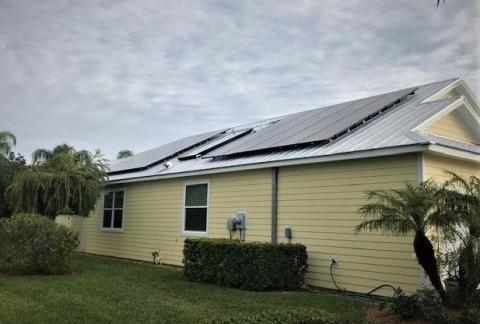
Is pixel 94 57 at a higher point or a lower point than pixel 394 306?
higher

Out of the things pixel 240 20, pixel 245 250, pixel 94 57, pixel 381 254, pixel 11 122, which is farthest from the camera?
pixel 11 122

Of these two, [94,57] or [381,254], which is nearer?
[381,254]

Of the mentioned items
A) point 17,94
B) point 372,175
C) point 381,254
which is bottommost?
point 381,254

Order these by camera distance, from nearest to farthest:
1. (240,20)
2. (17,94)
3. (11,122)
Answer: (240,20)
(17,94)
(11,122)

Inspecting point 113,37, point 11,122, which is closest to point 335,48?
point 113,37

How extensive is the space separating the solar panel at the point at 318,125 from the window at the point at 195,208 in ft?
3.62

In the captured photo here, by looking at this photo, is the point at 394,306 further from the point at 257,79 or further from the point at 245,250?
the point at 257,79

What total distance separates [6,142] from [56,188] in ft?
41.1

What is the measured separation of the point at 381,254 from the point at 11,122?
21.2m

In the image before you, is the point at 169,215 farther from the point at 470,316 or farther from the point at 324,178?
the point at 470,316

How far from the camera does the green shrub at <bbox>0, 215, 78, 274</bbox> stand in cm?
1074

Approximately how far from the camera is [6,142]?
79.9ft

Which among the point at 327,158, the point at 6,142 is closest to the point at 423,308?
the point at 327,158

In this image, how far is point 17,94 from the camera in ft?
55.6
